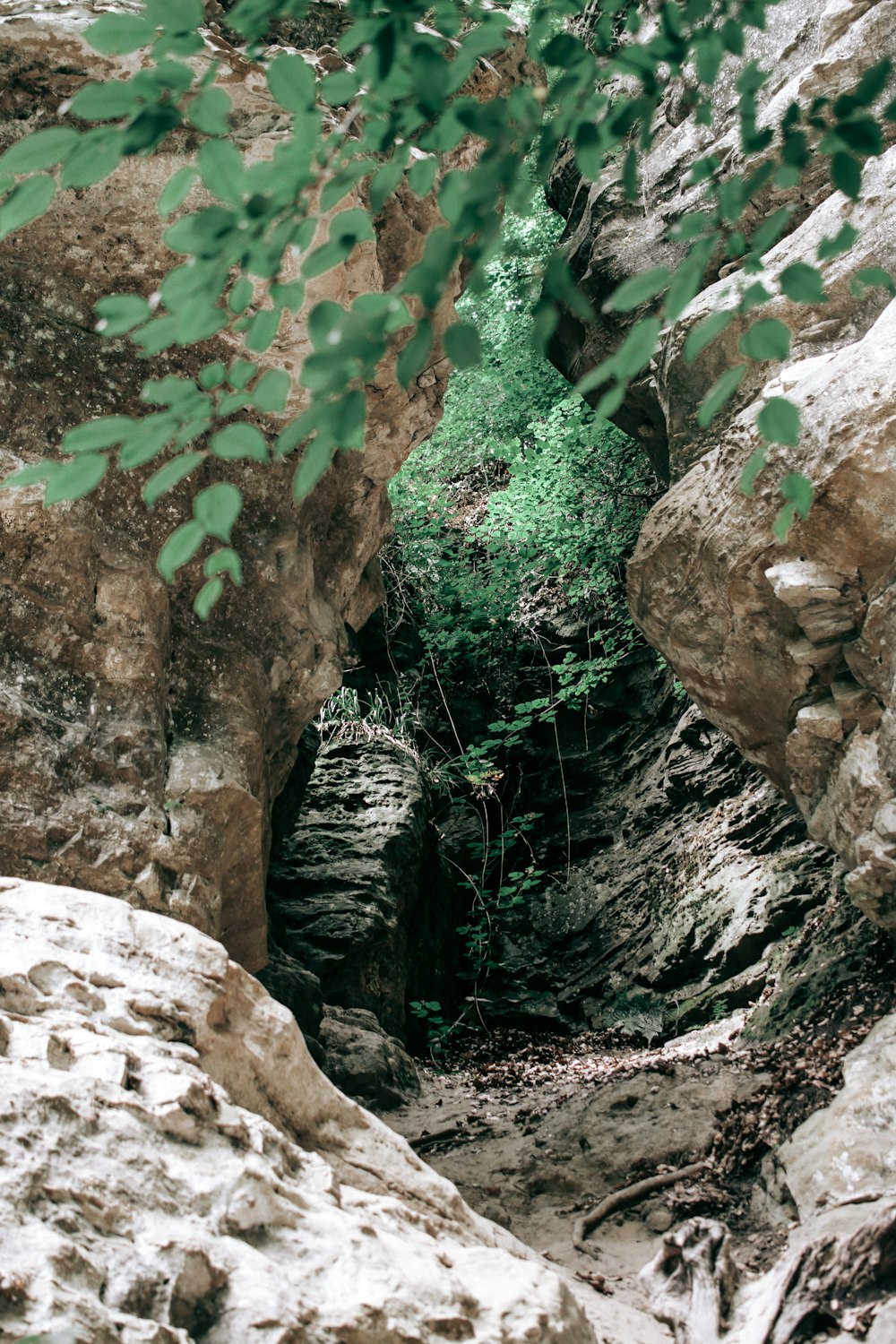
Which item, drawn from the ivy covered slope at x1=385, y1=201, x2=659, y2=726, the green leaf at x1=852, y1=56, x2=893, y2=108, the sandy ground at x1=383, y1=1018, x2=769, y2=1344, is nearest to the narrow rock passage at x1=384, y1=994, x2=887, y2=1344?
the sandy ground at x1=383, y1=1018, x2=769, y2=1344

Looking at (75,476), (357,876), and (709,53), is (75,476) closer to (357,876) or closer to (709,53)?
(709,53)

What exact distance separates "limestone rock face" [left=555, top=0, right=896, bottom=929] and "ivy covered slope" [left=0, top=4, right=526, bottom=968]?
1912mm

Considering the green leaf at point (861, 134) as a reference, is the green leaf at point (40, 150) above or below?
below

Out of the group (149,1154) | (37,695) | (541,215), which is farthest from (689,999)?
(541,215)

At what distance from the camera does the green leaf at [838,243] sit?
5.18 ft

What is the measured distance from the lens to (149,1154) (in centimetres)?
243

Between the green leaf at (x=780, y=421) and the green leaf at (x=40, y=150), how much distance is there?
928 mm

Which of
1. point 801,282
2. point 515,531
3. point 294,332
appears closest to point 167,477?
point 801,282

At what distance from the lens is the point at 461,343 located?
47.2 inches

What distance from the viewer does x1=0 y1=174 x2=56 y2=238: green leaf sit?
1256 millimetres

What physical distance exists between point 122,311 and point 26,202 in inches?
7.0

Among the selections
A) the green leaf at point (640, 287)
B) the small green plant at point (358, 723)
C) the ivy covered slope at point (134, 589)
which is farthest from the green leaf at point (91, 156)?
the small green plant at point (358, 723)

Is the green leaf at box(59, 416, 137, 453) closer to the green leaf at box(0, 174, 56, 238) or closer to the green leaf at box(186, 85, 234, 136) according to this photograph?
the green leaf at box(0, 174, 56, 238)

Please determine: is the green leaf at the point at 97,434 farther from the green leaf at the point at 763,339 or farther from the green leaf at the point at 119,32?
the green leaf at the point at 763,339
